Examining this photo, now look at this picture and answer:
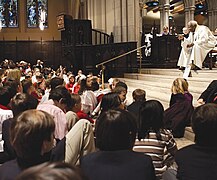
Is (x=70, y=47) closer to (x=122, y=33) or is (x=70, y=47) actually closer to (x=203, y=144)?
(x=122, y=33)

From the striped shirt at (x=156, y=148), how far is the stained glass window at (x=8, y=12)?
2080 centimetres

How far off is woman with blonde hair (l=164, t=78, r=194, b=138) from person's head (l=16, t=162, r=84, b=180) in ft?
15.0

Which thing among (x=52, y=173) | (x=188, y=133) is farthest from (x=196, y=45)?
(x=52, y=173)

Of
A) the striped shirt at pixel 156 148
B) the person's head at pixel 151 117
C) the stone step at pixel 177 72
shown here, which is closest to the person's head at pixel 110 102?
the person's head at pixel 151 117

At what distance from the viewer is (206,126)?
2166mm

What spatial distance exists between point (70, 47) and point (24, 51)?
7.07 metres

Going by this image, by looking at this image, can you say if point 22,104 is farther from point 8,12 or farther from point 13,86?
point 8,12

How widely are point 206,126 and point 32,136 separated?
1.05 metres

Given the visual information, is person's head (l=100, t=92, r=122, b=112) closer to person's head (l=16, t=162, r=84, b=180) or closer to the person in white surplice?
person's head (l=16, t=162, r=84, b=180)

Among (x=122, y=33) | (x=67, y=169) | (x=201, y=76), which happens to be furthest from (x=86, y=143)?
(x=122, y=33)

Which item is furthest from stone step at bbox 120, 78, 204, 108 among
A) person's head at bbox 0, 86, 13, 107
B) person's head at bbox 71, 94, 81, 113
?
person's head at bbox 0, 86, 13, 107

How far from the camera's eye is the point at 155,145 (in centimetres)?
294

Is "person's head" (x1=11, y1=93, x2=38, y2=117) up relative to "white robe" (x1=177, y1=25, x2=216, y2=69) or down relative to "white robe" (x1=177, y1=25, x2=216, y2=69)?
down

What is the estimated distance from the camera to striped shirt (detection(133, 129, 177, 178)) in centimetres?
289
